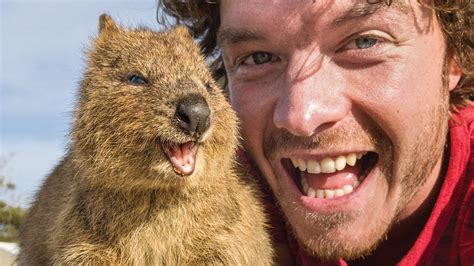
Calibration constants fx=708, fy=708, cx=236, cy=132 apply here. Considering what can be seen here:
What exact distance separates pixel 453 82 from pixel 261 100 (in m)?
1.71

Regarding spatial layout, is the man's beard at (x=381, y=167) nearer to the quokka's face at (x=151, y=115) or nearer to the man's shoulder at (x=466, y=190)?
the man's shoulder at (x=466, y=190)

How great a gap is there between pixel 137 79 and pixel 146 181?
736 mm

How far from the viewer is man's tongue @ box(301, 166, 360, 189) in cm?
492

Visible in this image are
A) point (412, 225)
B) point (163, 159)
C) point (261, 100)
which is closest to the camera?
point (163, 159)

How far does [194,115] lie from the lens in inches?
158

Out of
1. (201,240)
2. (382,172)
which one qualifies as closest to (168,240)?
(201,240)

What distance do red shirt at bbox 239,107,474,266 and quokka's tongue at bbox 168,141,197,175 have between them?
5.10 feet

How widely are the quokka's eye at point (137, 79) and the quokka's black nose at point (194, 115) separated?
1.73ft

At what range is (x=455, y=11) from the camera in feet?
17.7

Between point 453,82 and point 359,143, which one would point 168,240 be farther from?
point 453,82

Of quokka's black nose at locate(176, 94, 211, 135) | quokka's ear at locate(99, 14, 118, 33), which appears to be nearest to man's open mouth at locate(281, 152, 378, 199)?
quokka's black nose at locate(176, 94, 211, 135)

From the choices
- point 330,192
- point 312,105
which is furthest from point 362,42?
point 330,192

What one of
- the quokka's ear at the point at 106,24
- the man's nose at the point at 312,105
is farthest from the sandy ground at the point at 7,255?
the man's nose at the point at 312,105

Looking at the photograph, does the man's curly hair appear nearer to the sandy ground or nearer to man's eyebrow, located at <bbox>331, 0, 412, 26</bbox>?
man's eyebrow, located at <bbox>331, 0, 412, 26</bbox>
